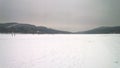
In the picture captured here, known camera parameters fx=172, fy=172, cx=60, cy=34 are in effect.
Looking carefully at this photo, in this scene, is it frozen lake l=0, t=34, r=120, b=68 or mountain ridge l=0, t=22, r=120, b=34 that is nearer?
frozen lake l=0, t=34, r=120, b=68

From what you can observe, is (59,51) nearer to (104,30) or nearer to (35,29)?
(35,29)

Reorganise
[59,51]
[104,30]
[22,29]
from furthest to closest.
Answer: [104,30], [22,29], [59,51]

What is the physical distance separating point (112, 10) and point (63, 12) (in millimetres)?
501

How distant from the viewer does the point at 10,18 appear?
173 cm

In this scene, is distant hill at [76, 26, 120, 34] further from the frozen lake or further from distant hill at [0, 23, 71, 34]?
distant hill at [0, 23, 71, 34]

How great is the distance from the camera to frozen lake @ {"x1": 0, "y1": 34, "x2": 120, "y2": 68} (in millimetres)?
1056

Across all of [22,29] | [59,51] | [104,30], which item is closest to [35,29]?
[22,29]

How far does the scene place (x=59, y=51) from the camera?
47.5 inches

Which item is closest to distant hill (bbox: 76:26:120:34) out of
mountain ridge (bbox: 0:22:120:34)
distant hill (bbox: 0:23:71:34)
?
mountain ridge (bbox: 0:22:120:34)

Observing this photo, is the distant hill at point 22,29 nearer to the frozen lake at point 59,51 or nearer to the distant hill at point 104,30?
the frozen lake at point 59,51

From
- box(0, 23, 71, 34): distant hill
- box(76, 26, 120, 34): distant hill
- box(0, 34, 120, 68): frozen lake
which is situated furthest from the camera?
box(76, 26, 120, 34): distant hill

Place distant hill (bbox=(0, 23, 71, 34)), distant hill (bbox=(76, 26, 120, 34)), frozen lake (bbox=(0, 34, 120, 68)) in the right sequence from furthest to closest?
distant hill (bbox=(76, 26, 120, 34)) → distant hill (bbox=(0, 23, 71, 34)) → frozen lake (bbox=(0, 34, 120, 68))

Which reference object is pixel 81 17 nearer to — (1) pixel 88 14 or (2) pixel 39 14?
(1) pixel 88 14

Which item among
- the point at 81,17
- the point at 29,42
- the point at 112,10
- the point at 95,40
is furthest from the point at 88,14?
the point at 29,42
